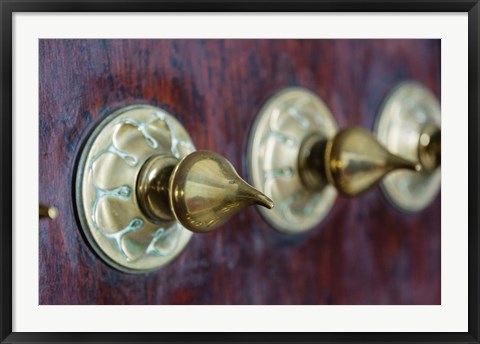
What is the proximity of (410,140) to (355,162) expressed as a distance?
134 mm

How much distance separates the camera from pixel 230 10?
15.8 inches

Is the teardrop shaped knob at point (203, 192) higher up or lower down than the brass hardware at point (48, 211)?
higher up

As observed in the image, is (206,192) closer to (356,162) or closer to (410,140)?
(356,162)

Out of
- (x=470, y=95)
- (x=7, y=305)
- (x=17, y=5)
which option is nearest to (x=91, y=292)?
(x=7, y=305)

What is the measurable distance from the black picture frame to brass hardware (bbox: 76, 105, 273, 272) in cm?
4

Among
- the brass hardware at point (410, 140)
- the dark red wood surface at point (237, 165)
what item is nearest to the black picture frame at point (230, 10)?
the dark red wood surface at point (237, 165)

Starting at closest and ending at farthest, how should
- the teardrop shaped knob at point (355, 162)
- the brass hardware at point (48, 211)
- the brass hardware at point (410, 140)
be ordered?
the brass hardware at point (48, 211)
the teardrop shaped knob at point (355, 162)
the brass hardware at point (410, 140)

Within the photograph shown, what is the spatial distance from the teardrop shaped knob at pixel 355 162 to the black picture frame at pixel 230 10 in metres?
0.05

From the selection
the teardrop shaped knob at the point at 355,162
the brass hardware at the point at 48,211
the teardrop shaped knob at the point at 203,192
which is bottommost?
the brass hardware at the point at 48,211

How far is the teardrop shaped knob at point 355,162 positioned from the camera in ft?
1.56

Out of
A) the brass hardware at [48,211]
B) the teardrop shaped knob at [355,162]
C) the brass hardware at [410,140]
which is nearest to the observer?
the brass hardware at [48,211]

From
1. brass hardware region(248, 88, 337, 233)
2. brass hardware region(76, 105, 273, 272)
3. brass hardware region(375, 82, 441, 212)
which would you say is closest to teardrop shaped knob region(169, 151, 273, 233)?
brass hardware region(76, 105, 273, 272)

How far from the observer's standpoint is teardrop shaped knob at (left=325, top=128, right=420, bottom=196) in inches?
18.7

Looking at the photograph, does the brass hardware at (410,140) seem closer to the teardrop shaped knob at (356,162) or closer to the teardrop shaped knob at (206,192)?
the teardrop shaped knob at (356,162)
